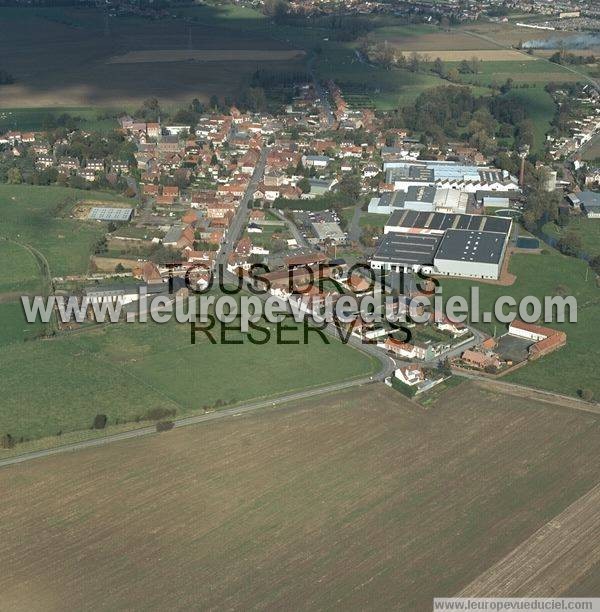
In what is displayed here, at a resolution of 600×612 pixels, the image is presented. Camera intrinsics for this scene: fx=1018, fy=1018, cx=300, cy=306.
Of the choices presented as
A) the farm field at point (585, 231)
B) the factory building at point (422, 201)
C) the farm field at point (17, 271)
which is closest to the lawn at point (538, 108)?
the factory building at point (422, 201)

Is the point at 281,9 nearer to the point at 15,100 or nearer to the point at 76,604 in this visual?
the point at 15,100

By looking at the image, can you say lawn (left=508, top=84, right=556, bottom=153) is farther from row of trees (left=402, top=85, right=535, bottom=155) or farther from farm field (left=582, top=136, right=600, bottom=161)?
farm field (left=582, top=136, right=600, bottom=161)

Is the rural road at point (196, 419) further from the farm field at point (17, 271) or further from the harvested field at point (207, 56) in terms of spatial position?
the harvested field at point (207, 56)

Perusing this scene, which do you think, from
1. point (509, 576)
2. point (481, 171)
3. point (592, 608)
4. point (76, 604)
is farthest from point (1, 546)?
point (481, 171)

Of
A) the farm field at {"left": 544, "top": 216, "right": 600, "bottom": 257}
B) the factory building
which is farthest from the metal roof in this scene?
the factory building

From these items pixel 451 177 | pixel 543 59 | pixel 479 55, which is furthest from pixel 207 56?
pixel 451 177

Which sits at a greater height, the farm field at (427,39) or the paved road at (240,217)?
the farm field at (427,39)

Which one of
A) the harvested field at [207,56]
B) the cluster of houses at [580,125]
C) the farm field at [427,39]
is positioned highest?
the farm field at [427,39]
